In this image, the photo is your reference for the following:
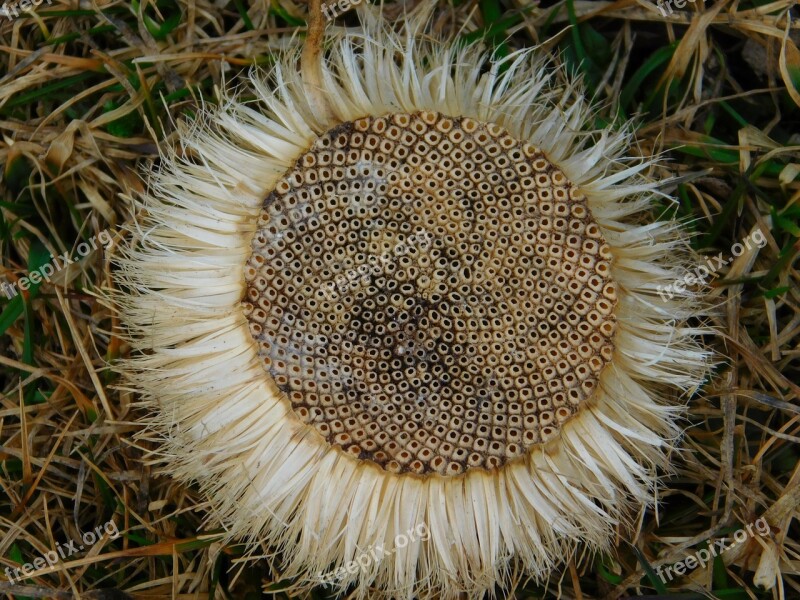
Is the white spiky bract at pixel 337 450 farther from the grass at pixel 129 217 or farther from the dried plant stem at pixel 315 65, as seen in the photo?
the grass at pixel 129 217

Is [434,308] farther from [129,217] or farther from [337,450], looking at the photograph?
[129,217]

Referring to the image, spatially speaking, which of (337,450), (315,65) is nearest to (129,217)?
(315,65)

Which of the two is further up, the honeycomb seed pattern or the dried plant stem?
the dried plant stem

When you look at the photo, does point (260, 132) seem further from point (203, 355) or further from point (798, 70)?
point (798, 70)

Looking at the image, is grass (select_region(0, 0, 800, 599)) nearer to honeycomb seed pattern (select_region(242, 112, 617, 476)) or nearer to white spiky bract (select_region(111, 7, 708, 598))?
white spiky bract (select_region(111, 7, 708, 598))

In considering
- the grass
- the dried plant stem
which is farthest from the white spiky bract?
the grass

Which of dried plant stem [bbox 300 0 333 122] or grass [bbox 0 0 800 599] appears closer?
dried plant stem [bbox 300 0 333 122]

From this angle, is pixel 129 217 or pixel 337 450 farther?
pixel 129 217

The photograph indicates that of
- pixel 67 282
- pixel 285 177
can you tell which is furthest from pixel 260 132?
pixel 67 282
